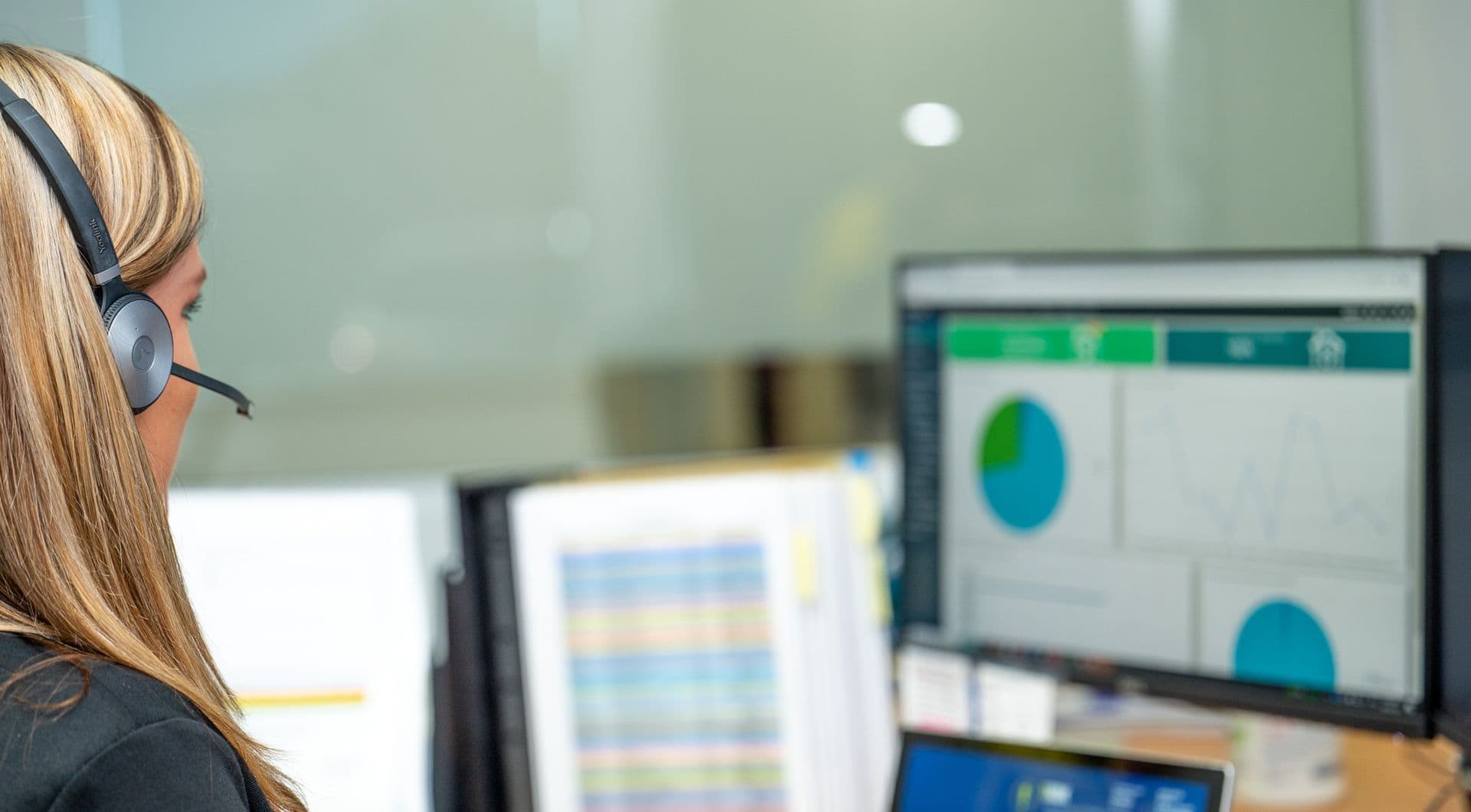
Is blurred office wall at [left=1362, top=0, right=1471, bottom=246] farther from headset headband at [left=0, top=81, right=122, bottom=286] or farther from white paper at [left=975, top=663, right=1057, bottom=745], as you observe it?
headset headband at [left=0, top=81, right=122, bottom=286]

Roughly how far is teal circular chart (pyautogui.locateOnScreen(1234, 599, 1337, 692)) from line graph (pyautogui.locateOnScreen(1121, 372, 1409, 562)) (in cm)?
5

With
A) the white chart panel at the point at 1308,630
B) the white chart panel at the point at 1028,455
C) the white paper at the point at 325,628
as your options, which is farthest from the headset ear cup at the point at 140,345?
the white chart panel at the point at 1308,630

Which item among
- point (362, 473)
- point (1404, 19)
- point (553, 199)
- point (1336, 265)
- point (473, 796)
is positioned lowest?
point (473, 796)

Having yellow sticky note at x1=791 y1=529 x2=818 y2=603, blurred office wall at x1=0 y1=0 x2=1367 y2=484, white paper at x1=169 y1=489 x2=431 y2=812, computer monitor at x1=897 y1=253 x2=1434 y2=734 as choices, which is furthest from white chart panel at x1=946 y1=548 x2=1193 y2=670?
blurred office wall at x1=0 y1=0 x2=1367 y2=484

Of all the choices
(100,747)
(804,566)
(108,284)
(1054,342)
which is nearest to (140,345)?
(108,284)

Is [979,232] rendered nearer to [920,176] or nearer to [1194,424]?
[920,176]

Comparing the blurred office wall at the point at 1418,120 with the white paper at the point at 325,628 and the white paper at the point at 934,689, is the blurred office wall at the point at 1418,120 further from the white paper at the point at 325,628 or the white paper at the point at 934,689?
the white paper at the point at 325,628

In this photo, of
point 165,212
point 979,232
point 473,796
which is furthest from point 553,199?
point 165,212

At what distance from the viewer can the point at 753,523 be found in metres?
1.10

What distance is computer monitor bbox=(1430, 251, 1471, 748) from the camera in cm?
85

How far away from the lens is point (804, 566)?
1.10 m

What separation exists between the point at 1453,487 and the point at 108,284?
834mm

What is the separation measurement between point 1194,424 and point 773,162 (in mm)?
787

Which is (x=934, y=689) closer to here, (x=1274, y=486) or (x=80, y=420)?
(x=1274, y=486)
